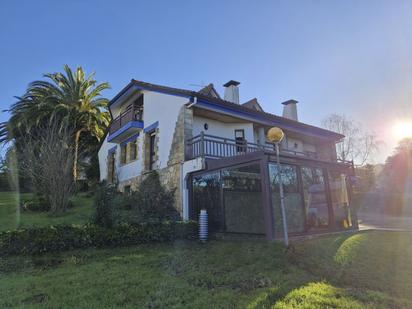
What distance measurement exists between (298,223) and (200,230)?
338cm

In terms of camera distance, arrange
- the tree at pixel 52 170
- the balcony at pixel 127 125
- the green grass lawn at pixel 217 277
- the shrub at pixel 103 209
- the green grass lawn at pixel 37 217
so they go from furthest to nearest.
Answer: the balcony at pixel 127 125 → the tree at pixel 52 170 → the green grass lawn at pixel 37 217 → the shrub at pixel 103 209 → the green grass lawn at pixel 217 277

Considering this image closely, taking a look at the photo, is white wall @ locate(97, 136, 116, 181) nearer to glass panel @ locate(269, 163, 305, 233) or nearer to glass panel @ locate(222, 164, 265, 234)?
glass panel @ locate(222, 164, 265, 234)

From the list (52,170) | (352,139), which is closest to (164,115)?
(52,170)

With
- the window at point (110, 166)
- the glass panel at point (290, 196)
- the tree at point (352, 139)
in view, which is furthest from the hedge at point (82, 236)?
the tree at point (352, 139)

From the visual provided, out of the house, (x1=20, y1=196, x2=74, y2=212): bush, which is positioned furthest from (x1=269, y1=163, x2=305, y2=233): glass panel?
(x1=20, y1=196, x2=74, y2=212): bush

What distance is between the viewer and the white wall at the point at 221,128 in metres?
13.1

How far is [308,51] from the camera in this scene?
32.0 ft

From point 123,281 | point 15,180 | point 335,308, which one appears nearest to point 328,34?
point 335,308

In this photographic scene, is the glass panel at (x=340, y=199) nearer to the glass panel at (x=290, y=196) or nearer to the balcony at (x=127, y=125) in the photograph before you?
the glass panel at (x=290, y=196)

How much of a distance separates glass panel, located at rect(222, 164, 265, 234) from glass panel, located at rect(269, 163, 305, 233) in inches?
23.1

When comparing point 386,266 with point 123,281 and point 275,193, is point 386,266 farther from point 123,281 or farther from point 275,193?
point 123,281

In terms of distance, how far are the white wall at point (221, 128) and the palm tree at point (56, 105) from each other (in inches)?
359

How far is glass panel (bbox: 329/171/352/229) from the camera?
11.1 m

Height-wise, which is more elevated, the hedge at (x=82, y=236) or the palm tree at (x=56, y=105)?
the palm tree at (x=56, y=105)
